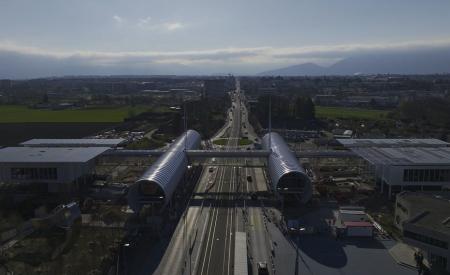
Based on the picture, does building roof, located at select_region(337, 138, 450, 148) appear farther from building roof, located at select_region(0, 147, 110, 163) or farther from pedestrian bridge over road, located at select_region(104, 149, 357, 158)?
building roof, located at select_region(0, 147, 110, 163)

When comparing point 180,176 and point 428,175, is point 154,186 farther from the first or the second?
point 428,175

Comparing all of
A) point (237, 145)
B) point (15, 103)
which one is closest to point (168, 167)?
point (237, 145)

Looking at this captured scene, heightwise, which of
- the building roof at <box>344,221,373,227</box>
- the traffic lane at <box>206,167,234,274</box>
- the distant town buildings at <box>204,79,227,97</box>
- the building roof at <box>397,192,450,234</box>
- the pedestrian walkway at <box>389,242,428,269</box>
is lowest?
the pedestrian walkway at <box>389,242,428,269</box>

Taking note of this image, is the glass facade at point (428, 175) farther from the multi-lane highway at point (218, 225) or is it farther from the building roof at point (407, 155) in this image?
the multi-lane highway at point (218, 225)

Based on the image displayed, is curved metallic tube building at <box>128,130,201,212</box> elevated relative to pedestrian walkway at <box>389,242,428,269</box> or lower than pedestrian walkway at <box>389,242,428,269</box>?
elevated

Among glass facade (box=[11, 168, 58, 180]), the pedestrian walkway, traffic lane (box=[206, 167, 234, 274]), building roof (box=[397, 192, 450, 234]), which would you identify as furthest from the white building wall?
glass facade (box=[11, 168, 58, 180])

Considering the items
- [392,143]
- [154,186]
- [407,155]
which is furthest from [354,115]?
[154,186]
